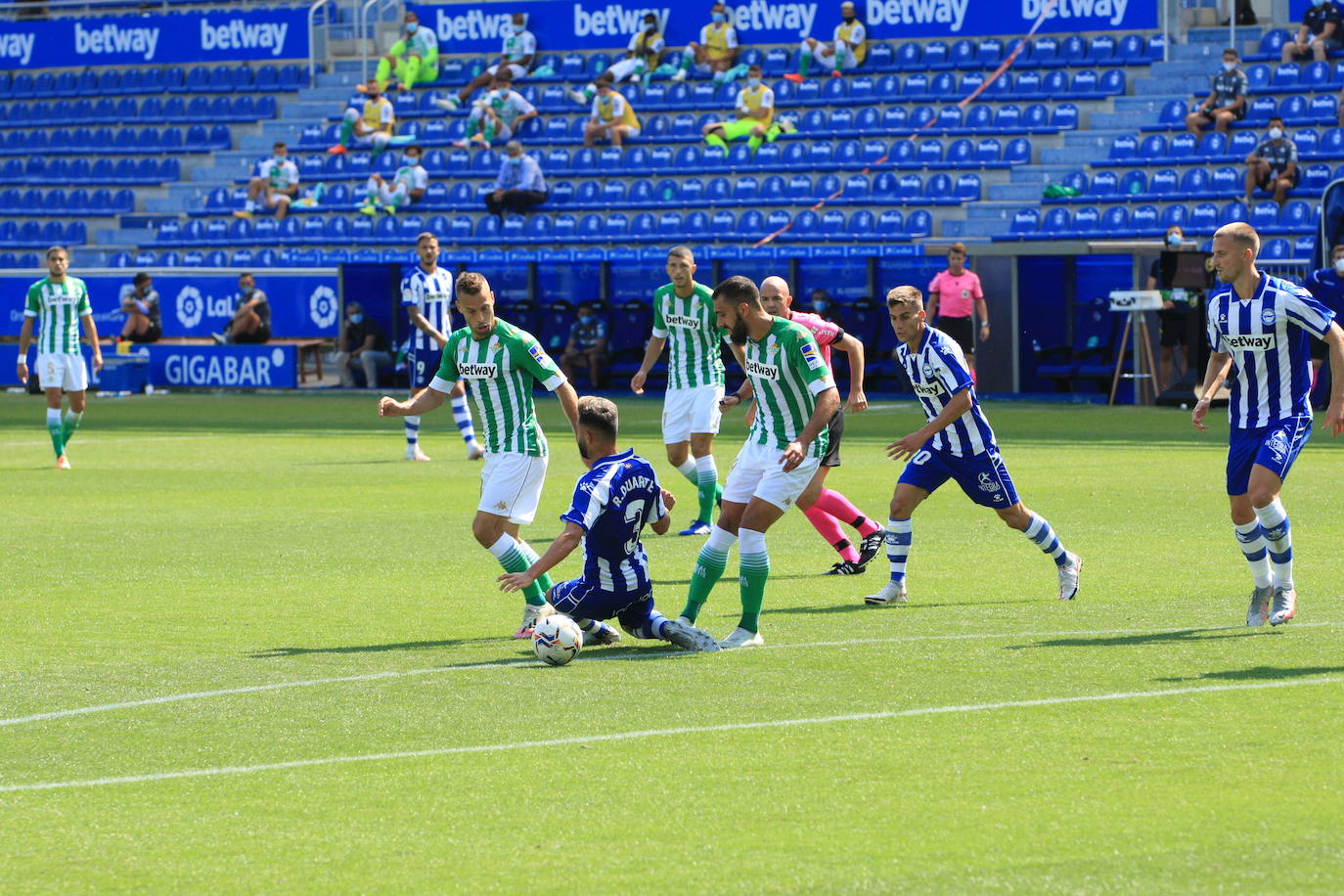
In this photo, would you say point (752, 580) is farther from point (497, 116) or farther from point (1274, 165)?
point (497, 116)

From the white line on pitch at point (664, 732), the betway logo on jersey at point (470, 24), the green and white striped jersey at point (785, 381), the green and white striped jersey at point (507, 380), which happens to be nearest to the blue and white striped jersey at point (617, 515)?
the green and white striped jersey at point (785, 381)

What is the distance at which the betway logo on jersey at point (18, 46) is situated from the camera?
43.0 meters

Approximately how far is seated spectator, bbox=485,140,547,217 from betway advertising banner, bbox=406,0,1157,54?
4515mm

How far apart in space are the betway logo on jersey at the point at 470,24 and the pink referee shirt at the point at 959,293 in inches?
606

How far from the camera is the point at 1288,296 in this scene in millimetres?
9156

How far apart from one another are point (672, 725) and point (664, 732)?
0.41 feet

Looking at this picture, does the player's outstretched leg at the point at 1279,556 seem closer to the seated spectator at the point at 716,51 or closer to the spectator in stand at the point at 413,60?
the seated spectator at the point at 716,51

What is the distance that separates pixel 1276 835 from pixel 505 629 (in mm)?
4896

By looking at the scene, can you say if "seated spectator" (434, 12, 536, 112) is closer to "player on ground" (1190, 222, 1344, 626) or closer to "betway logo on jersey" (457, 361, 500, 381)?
"betway logo on jersey" (457, 361, 500, 381)

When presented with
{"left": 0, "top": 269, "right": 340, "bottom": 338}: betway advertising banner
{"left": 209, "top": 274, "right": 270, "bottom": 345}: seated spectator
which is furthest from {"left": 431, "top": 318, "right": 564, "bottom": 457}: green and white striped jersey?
{"left": 0, "top": 269, "right": 340, "bottom": 338}: betway advertising banner

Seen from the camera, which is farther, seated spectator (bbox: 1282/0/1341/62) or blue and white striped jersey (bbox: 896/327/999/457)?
seated spectator (bbox: 1282/0/1341/62)

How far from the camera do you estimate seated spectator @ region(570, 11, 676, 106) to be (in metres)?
36.3

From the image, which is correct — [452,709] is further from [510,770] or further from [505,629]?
[505,629]

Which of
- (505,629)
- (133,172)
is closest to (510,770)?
(505,629)
